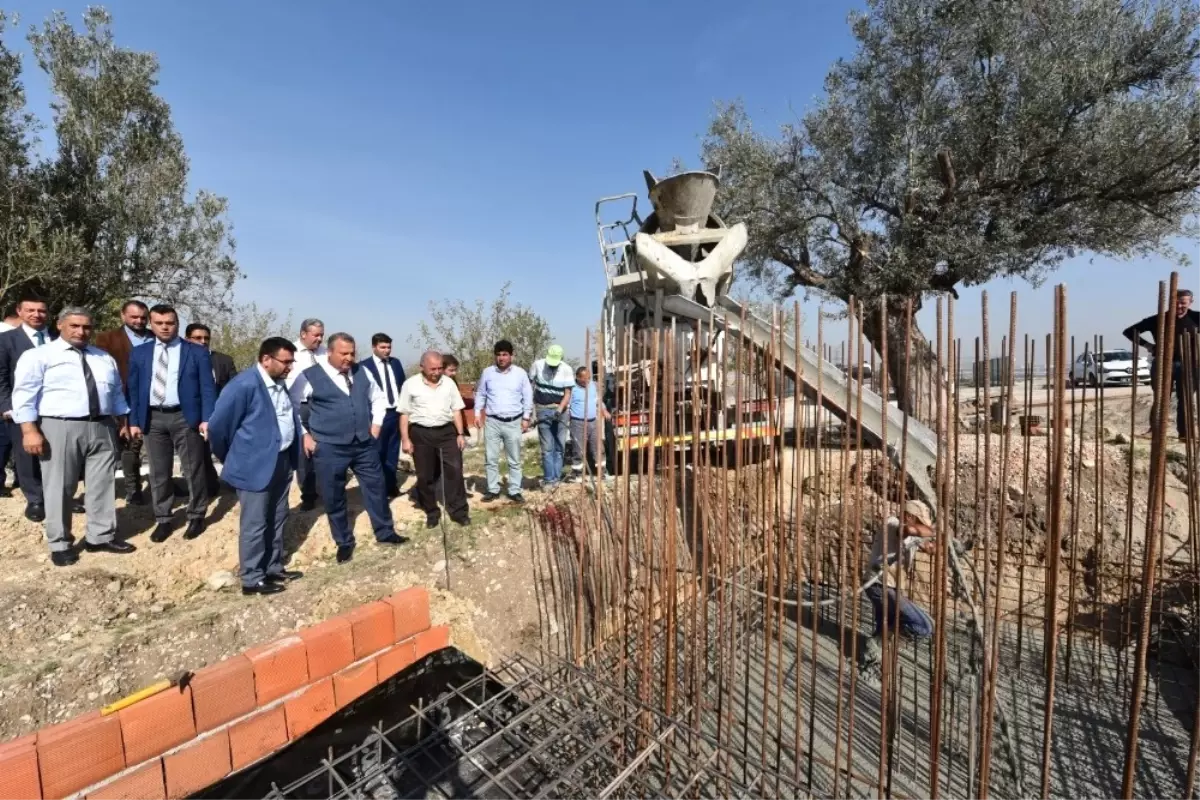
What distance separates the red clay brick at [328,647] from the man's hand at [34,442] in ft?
7.21

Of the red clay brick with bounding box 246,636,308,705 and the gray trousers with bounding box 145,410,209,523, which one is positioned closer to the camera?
the red clay brick with bounding box 246,636,308,705

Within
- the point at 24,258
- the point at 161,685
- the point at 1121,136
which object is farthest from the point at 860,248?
the point at 24,258

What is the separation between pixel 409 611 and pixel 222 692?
2.82ft

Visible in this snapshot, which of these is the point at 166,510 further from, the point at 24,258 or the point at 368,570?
the point at 24,258

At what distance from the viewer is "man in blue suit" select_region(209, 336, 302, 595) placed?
3320mm

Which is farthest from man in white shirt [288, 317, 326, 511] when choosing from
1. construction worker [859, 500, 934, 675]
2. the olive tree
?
the olive tree

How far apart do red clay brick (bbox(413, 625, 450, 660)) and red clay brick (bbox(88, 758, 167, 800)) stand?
3.66 ft

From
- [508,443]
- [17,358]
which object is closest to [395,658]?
[508,443]

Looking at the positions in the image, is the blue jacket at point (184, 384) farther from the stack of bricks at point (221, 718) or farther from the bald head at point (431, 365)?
the stack of bricks at point (221, 718)

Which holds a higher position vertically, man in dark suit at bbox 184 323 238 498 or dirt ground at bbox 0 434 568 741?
man in dark suit at bbox 184 323 238 498

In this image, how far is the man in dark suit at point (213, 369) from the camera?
175 inches

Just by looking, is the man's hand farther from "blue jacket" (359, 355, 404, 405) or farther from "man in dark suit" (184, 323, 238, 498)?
"blue jacket" (359, 355, 404, 405)

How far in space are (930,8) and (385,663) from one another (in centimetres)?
1094

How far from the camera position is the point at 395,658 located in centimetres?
290
